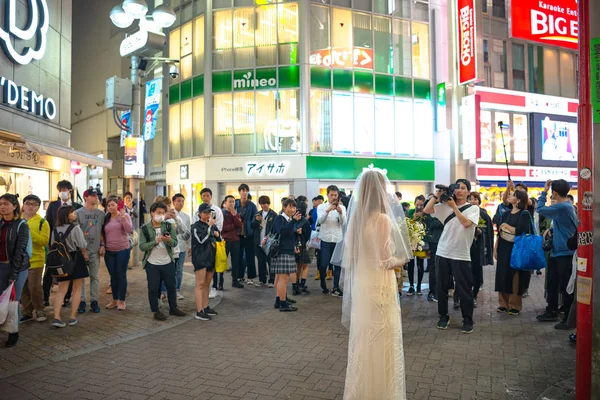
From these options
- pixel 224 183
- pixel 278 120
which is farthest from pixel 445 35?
pixel 224 183

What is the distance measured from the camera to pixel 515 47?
24.8 meters

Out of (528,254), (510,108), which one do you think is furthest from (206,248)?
(510,108)

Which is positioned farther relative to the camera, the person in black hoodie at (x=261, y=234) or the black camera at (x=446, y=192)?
the person in black hoodie at (x=261, y=234)

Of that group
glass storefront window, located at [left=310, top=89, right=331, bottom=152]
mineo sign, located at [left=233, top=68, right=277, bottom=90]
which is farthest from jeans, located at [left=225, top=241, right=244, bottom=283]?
mineo sign, located at [left=233, top=68, right=277, bottom=90]

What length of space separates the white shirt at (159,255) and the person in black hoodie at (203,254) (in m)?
0.43

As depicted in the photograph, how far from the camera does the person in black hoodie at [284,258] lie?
24.8 ft

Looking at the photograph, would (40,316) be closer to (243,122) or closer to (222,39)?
(243,122)

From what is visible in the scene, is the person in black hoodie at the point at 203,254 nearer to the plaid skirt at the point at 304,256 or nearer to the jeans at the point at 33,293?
the plaid skirt at the point at 304,256

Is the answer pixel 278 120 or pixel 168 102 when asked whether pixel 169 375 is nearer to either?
pixel 278 120

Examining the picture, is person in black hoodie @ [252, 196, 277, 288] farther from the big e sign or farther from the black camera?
the big e sign

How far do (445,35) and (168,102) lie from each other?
594 inches

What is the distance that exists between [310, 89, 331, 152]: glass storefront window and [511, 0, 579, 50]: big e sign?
881 centimetres

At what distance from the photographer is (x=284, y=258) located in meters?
7.56

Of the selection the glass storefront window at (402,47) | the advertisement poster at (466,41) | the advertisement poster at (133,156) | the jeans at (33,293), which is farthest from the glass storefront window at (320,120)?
the jeans at (33,293)
